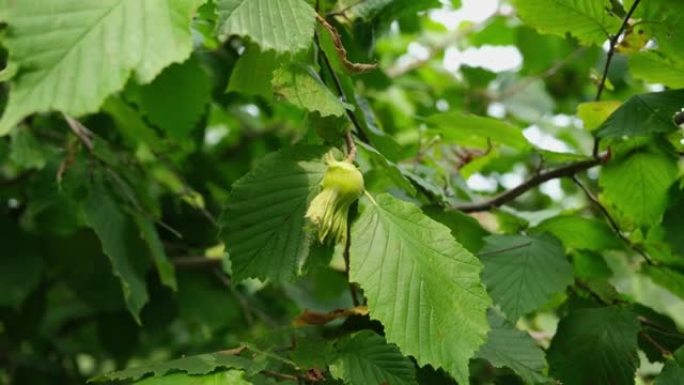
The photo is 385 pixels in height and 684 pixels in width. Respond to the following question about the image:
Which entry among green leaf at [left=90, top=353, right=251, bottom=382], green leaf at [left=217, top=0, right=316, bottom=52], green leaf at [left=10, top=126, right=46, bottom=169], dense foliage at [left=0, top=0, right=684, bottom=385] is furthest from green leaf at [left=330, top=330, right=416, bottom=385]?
green leaf at [left=10, top=126, right=46, bottom=169]

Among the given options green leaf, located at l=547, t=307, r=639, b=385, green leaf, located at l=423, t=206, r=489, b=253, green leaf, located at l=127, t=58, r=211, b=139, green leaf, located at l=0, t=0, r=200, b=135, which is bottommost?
green leaf, located at l=547, t=307, r=639, b=385

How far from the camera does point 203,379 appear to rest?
75cm

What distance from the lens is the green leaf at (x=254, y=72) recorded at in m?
0.89

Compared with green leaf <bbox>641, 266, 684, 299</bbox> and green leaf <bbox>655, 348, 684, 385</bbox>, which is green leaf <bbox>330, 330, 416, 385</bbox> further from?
green leaf <bbox>641, 266, 684, 299</bbox>

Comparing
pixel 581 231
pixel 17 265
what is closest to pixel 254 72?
pixel 581 231

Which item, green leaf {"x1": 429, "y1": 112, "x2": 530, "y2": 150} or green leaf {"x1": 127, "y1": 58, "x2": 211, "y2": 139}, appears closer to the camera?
green leaf {"x1": 429, "y1": 112, "x2": 530, "y2": 150}

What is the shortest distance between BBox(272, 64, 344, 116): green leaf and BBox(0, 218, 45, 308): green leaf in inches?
44.0

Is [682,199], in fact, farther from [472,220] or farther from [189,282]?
[189,282]

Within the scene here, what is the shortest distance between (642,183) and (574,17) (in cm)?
25

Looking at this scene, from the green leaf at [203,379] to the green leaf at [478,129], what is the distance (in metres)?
0.54

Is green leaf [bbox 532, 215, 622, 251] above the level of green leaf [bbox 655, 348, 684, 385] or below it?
above

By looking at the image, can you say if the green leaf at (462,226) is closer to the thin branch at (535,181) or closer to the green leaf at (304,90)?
the thin branch at (535,181)

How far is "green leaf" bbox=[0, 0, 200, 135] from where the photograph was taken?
57cm

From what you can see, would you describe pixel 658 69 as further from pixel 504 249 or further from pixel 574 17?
pixel 504 249
